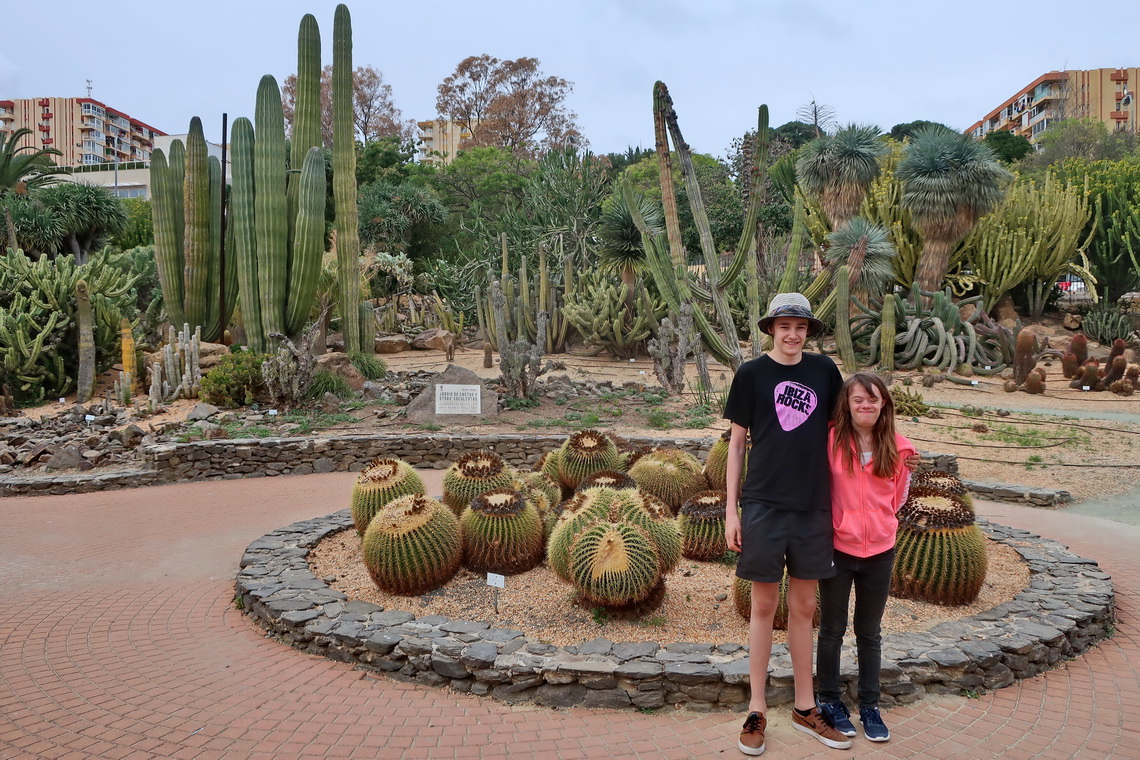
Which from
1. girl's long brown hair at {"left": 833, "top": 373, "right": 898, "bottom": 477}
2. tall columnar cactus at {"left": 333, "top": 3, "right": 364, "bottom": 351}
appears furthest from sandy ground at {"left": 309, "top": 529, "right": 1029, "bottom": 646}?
tall columnar cactus at {"left": 333, "top": 3, "right": 364, "bottom": 351}

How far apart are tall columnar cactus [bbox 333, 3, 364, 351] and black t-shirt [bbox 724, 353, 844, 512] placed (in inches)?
495

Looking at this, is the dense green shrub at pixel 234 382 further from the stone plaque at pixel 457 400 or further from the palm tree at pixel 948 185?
the palm tree at pixel 948 185

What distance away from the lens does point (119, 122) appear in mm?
94438

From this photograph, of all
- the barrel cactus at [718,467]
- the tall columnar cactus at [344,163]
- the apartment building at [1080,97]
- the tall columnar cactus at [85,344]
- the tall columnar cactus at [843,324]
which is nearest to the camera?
the barrel cactus at [718,467]

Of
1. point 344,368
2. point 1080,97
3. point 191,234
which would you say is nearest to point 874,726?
point 344,368

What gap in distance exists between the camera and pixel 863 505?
339cm

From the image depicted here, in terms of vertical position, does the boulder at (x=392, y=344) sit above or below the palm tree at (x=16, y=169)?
below

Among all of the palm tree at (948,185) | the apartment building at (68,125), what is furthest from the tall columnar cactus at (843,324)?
the apartment building at (68,125)

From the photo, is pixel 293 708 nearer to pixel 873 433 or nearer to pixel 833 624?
pixel 833 624

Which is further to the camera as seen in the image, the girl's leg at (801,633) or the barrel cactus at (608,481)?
the barrel cactus at (608,481)

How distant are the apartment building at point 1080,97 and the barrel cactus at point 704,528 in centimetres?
6503

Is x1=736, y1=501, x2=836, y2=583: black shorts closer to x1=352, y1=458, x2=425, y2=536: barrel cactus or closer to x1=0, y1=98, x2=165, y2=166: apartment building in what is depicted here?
x1=352, y1=458, x2=425, y2=536: barrel cactus

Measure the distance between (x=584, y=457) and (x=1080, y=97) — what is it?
242ft

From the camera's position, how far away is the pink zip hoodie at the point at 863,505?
3367mm
